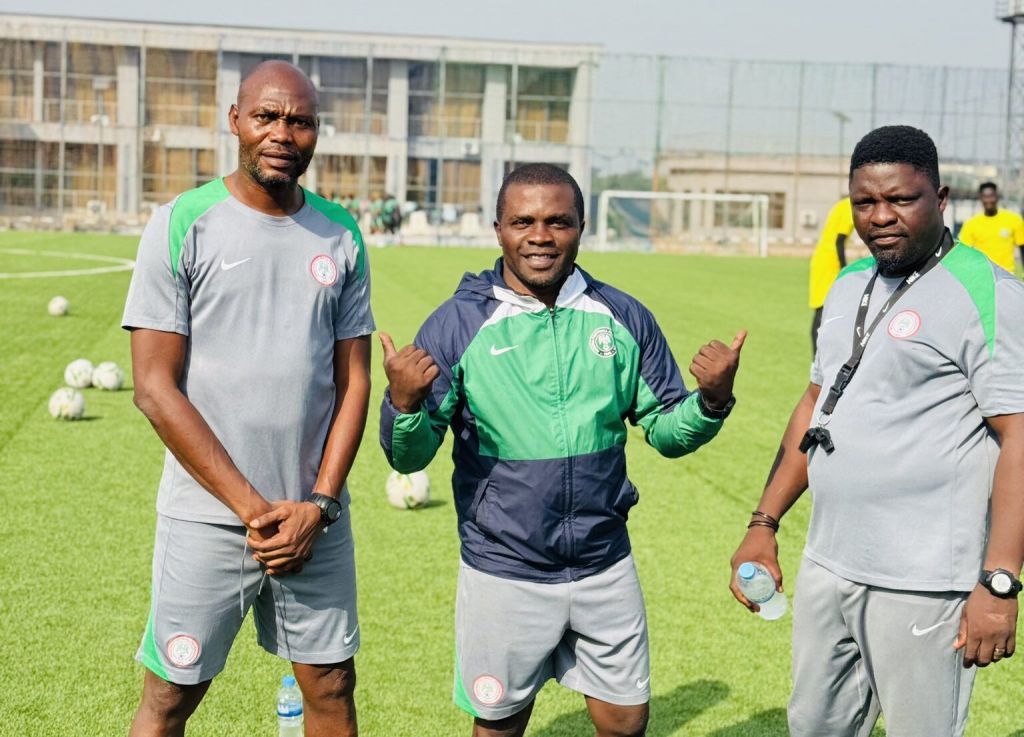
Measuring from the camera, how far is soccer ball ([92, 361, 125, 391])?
12.2 m

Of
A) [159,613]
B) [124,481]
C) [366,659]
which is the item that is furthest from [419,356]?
[124,481]

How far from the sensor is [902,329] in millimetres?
3387

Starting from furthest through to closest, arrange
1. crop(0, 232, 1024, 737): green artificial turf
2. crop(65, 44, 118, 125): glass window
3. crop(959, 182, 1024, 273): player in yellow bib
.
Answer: crop(65, 44, 118, 125): glass window
crop(959, 182, 1024, 273): player in yellow bib
crop(0, 232, 1024, 737): green artificial turf

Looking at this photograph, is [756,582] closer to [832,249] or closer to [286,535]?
[286,535]

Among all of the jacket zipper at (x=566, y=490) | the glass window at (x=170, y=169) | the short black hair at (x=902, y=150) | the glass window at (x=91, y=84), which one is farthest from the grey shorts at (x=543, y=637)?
the glass window at (x=91, y=84)

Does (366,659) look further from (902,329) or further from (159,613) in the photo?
(902,329)

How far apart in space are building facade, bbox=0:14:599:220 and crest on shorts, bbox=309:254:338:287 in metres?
49.0

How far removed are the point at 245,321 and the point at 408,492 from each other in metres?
4.61

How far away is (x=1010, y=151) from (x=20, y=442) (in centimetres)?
4874

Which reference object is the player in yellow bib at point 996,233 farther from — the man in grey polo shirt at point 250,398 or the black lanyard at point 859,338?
the man in grey polo shirt at point 250,398

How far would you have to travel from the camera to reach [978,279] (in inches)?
131

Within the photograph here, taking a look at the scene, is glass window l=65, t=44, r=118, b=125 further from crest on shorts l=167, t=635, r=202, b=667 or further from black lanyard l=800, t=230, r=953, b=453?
black lanyard l=800, t=230, r=953, b=453

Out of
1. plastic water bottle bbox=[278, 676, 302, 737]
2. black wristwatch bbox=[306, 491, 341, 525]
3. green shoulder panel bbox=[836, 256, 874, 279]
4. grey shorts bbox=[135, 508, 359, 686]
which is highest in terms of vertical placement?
green shoulder panel bbox=[836, 256, 874, 279]

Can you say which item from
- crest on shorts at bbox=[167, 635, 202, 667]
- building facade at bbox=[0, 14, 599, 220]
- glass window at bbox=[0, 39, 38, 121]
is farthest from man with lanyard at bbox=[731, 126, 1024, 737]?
glass window at bbox=[0, 39, 38, 121]
